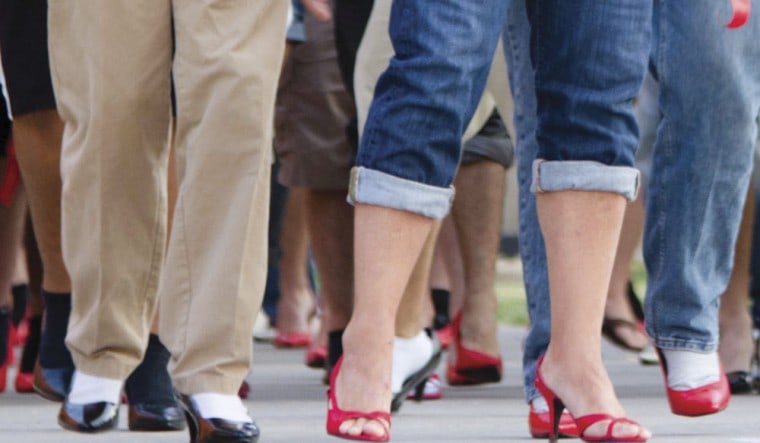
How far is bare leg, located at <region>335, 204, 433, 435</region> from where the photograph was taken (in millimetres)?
3035

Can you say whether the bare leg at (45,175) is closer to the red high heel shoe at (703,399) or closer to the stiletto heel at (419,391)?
the stiletto heel at (419,391)

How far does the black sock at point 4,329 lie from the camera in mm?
4672

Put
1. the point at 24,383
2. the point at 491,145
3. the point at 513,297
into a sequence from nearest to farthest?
the point at 24,383, the point at 491,145, the point at 513,297

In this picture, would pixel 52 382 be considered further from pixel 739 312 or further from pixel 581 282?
pixel 739 312

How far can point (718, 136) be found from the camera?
3555 millimetres

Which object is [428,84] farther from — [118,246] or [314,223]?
[314,223]

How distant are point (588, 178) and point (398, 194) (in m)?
0.34

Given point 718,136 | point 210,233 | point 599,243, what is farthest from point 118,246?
point 718,136

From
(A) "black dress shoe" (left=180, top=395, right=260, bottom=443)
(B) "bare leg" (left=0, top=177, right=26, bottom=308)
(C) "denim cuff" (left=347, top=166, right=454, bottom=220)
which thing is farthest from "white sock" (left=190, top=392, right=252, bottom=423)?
(B) "bare leg" (left=0, top=177, right=26, bottom=308)

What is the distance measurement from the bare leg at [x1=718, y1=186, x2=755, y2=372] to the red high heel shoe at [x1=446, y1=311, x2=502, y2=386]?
0.61m

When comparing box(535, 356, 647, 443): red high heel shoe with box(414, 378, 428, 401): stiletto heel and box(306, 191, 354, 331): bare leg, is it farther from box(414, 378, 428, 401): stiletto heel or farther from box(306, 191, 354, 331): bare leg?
box(306, 191, 354, 331): bare leg

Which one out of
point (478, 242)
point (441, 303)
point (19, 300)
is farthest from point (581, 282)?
point (19, 300)

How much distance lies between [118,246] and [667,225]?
1.09 meters

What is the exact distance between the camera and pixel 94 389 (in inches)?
136
